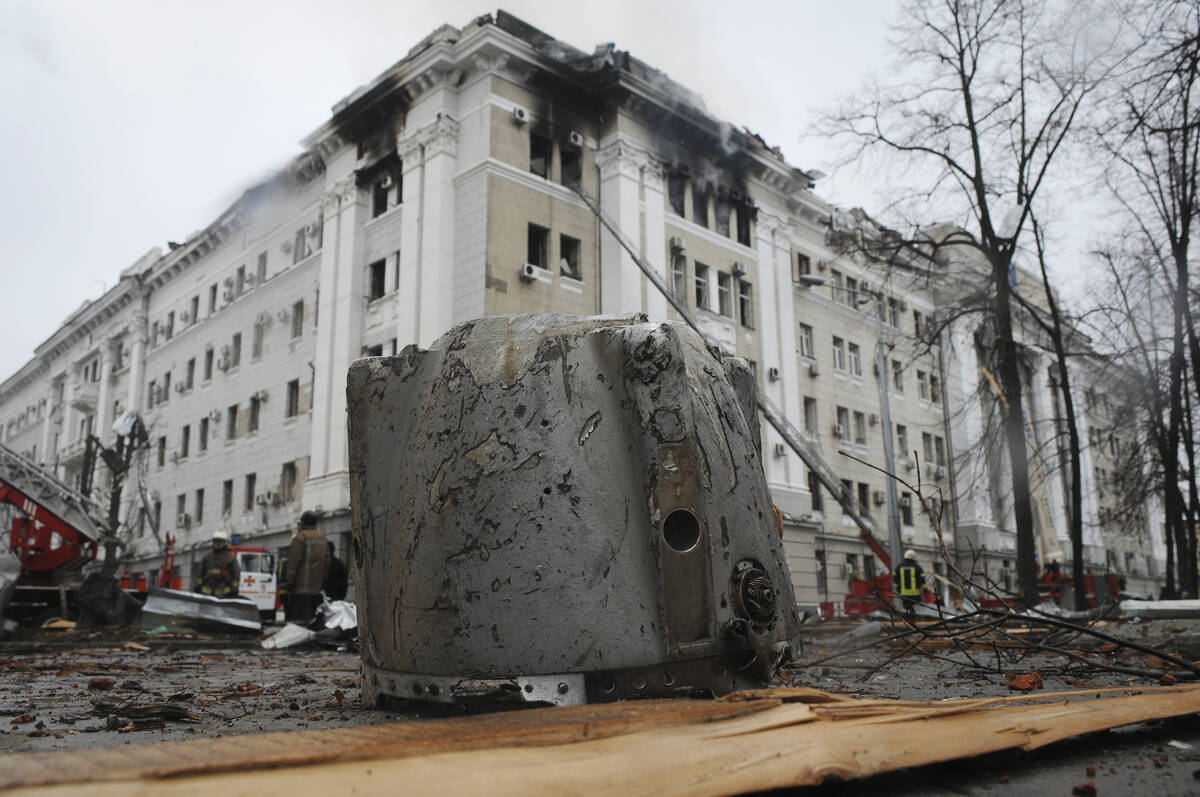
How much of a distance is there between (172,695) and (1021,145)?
17.4m

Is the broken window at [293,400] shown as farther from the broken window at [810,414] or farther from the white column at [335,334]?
the broken window at [810,414]

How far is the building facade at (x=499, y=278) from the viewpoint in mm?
26469

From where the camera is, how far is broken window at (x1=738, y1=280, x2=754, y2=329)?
3244cm

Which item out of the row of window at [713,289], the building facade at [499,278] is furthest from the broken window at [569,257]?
the row of window at [713,289]

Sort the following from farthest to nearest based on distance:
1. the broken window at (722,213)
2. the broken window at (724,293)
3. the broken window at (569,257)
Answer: the broken window at (722,213)
the broken window at (724,293)
the broken window at (569,257)

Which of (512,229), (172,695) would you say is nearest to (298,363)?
(512,229)

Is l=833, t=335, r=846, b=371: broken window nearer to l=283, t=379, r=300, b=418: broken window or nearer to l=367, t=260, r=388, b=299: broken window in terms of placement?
l=367, t=260, r=388, b=299: broken window

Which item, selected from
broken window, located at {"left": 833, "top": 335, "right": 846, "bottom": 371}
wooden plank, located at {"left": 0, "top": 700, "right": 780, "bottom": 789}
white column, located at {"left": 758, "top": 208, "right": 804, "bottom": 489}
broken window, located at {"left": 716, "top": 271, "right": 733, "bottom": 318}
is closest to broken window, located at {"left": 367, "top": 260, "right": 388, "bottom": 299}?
broken window, located at {"left": 716, "top": 271, "right": 733, "bottom": 318}

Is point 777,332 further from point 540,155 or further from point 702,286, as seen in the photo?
point 540,155

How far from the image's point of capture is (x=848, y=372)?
3797 cm

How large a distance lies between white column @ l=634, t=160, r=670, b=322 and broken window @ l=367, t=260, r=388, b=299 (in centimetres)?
764

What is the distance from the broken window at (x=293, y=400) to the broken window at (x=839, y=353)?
1972cm

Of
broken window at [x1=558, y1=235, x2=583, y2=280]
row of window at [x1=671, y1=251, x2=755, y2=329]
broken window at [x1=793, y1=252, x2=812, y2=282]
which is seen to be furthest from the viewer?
broken window at [x1=793, y1=252, x2=812, y2=282]

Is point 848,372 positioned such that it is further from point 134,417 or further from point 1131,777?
point 1131,777
